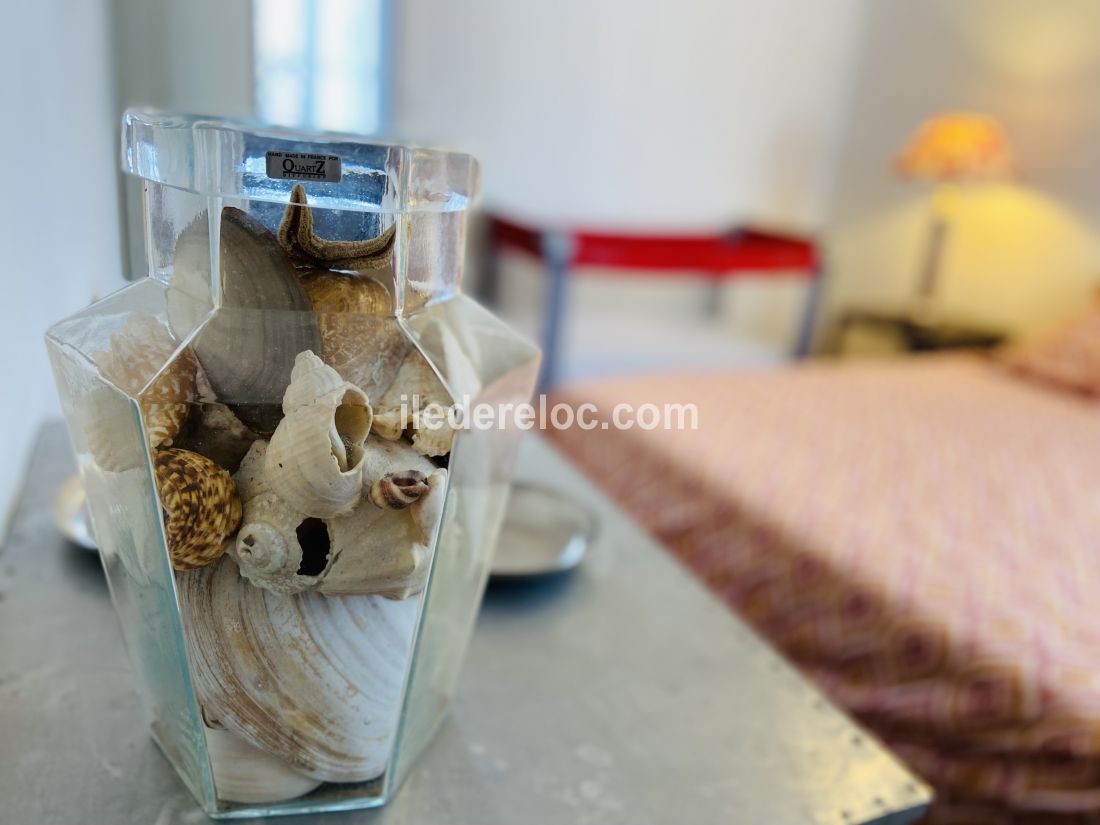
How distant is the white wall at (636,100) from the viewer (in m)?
3.00

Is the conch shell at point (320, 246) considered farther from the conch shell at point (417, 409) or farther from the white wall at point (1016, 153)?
the white wall at point (1016, 153)

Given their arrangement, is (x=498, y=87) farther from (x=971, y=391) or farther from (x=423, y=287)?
(x=423, y=287)

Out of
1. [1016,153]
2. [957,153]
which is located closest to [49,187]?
[957,153]

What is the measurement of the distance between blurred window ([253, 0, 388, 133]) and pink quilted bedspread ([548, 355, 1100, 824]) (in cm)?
161

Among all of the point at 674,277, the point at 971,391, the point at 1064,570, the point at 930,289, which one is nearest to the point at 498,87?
the point at 674,277

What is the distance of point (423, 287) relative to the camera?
41cm

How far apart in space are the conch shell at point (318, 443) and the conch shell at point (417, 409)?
0.01 m

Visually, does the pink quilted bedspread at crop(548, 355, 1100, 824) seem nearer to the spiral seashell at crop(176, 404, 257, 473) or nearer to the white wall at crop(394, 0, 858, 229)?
the spiral seashell at crop(176, 404, 257, 473)

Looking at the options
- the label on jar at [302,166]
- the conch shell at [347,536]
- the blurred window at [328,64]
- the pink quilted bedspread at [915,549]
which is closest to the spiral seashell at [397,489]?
the conch shell at [347,536]

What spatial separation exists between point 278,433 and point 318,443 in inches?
0.8

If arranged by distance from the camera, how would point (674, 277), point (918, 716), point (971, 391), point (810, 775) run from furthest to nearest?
1. point (674, 277)
2. point (971, 391)
3. point (918, 716)
4. point (810, 775)

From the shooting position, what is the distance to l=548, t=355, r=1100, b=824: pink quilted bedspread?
3.19 ft

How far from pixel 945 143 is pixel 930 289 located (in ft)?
1.82

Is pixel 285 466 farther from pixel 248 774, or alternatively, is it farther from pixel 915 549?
pixel 915 549
